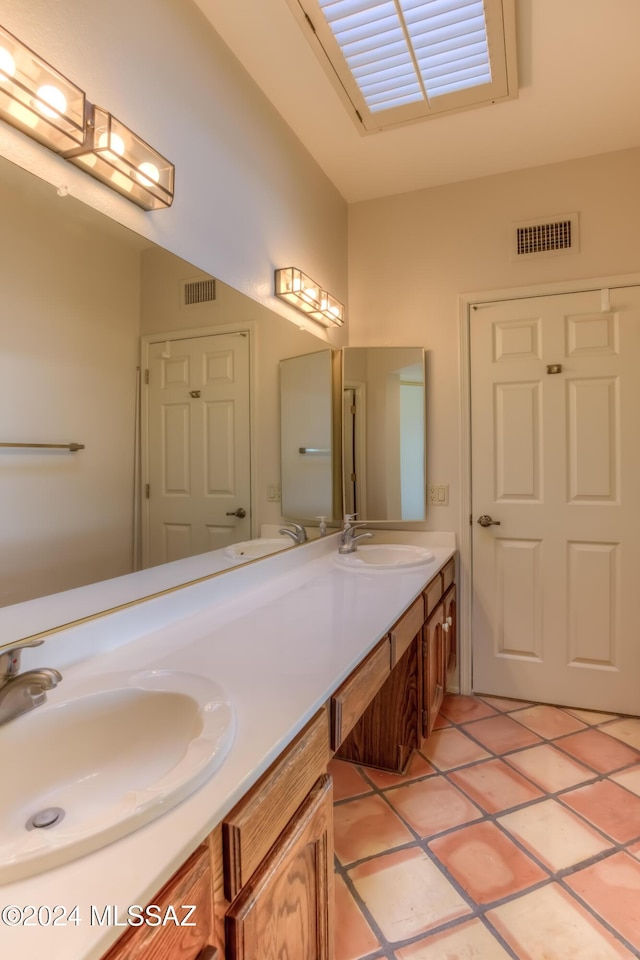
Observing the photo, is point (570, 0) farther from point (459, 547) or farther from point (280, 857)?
point (280, 857)

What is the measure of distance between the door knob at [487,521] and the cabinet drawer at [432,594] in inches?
19.8

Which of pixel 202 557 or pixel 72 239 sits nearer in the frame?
pixel 72 239

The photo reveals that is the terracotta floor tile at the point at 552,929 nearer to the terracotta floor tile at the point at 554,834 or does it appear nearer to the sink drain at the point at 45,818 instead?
the terracotta floor tile at the point at 554,834

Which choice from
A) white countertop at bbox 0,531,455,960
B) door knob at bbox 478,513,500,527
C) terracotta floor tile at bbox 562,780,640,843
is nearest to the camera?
white countertop at bbox 0,531,455,960

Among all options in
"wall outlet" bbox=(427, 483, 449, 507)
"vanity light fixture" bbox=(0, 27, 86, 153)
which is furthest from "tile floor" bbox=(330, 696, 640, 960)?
"vanity light fixture" bbox=(0, 27, 86, 153)

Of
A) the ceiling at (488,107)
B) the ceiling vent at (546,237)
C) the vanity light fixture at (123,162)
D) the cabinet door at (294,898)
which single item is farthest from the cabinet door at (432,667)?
the ceiling at (488,107)

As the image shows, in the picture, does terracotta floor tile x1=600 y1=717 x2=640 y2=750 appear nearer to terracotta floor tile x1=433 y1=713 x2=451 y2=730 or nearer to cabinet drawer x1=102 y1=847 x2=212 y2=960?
terracotta floor tile x1=433 y1=713 x2=451 y2=730

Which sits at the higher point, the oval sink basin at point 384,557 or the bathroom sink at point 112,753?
the oval sink basin at point 384,557

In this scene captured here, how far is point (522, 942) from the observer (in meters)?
1.26

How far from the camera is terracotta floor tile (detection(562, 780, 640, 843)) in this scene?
5.41ft

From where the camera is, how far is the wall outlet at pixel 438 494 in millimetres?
2586

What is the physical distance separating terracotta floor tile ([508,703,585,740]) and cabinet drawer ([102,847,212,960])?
6.59 ft

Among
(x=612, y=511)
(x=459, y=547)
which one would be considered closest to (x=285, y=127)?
(x=459, y=547)

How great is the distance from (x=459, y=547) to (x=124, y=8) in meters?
2.35
